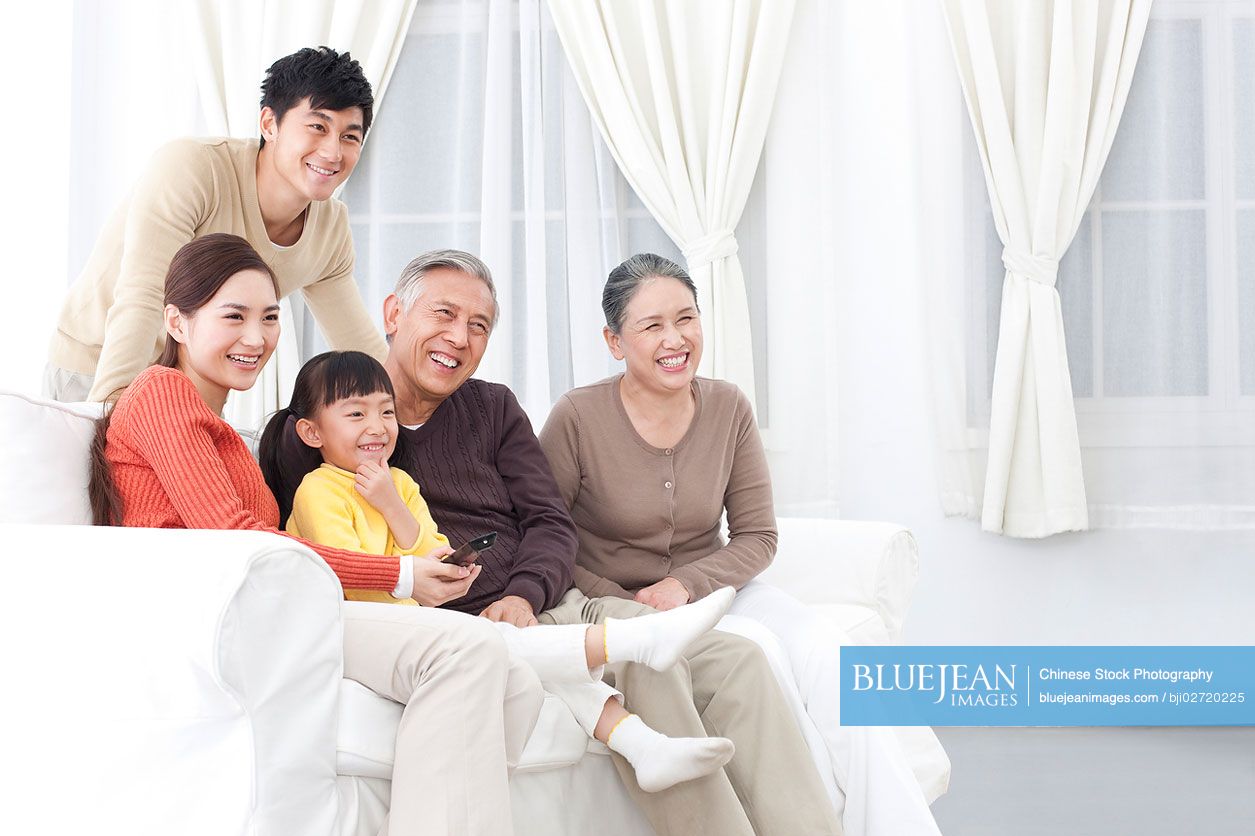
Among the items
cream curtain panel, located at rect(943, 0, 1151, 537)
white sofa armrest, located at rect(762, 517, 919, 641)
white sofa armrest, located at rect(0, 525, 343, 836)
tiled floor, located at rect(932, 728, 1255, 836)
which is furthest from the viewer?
cream curtain panel, located at rect(943, 0, 1151, 537)

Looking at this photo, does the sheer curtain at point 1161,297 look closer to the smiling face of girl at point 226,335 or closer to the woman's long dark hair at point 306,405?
the woman's long dark hair at point 306,405

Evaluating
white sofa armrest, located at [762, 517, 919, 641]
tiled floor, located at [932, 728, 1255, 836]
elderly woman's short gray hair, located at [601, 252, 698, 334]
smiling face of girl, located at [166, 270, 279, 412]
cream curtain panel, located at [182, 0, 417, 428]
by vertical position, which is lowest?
tiled floor, located at [932, 728, 1255, 836]

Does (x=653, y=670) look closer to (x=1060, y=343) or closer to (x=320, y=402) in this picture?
(x=320, y=402)

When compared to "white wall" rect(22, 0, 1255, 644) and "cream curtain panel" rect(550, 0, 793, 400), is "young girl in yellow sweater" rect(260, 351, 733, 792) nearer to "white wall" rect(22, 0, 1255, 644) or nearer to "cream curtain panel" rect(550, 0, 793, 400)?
"cream curtain panel" rect(550, 0, 793, 400)

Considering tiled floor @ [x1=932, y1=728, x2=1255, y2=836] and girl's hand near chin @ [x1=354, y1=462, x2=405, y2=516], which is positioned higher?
girl's hand near chin @ [x1=354, y1=462, x2=405, y2=516]

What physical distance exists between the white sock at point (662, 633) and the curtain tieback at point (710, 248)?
1.92 metres

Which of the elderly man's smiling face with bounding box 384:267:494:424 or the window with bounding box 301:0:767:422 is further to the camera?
the window with bounding box 301:0:767:422

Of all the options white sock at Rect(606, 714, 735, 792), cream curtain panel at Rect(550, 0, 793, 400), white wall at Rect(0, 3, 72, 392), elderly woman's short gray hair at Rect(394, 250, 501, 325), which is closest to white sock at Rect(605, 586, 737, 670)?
white sock at Rect(606, 714, 735, 792)

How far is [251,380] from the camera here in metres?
1.80

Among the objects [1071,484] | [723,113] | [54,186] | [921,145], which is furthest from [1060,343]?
[54,186]

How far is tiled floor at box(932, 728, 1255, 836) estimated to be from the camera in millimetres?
2436

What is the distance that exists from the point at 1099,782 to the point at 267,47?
10.9ft

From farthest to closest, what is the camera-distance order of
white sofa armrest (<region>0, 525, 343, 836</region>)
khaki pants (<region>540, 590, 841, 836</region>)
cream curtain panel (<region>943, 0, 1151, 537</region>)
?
cream curtain panel (<region>943, 0, 1151, 537</region>)
khaki pants (<region>540, 590, 841, 836</region>)
white sofa armrest (<region>0, 525, 343, 836</region>)

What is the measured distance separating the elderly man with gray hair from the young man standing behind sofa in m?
0.33
